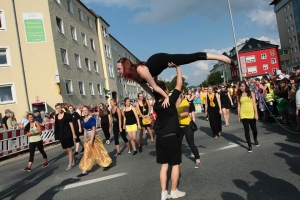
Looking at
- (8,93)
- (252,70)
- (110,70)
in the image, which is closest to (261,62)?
(252,70)

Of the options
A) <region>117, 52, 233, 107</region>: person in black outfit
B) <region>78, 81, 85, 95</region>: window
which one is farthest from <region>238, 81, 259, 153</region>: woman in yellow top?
<region>78, 81, 85, 95</region>: window

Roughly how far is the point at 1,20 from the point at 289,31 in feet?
220

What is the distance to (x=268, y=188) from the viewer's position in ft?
12.9

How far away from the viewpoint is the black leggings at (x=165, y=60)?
356 cm

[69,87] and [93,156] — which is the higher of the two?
[69,87]

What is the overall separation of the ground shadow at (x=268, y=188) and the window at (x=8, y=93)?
21.7m

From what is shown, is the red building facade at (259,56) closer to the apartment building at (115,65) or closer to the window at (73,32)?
the apartment building at (115,65)

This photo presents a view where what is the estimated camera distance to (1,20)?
2167cm

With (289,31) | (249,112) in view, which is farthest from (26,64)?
(289,31)

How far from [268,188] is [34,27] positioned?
2345cm

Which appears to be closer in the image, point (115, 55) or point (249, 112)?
point (249, 112)

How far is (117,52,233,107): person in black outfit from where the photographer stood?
133 inches

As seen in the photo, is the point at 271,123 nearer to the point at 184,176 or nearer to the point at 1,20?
the point at 184,176

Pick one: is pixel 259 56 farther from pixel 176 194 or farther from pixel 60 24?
pixel 176 194
